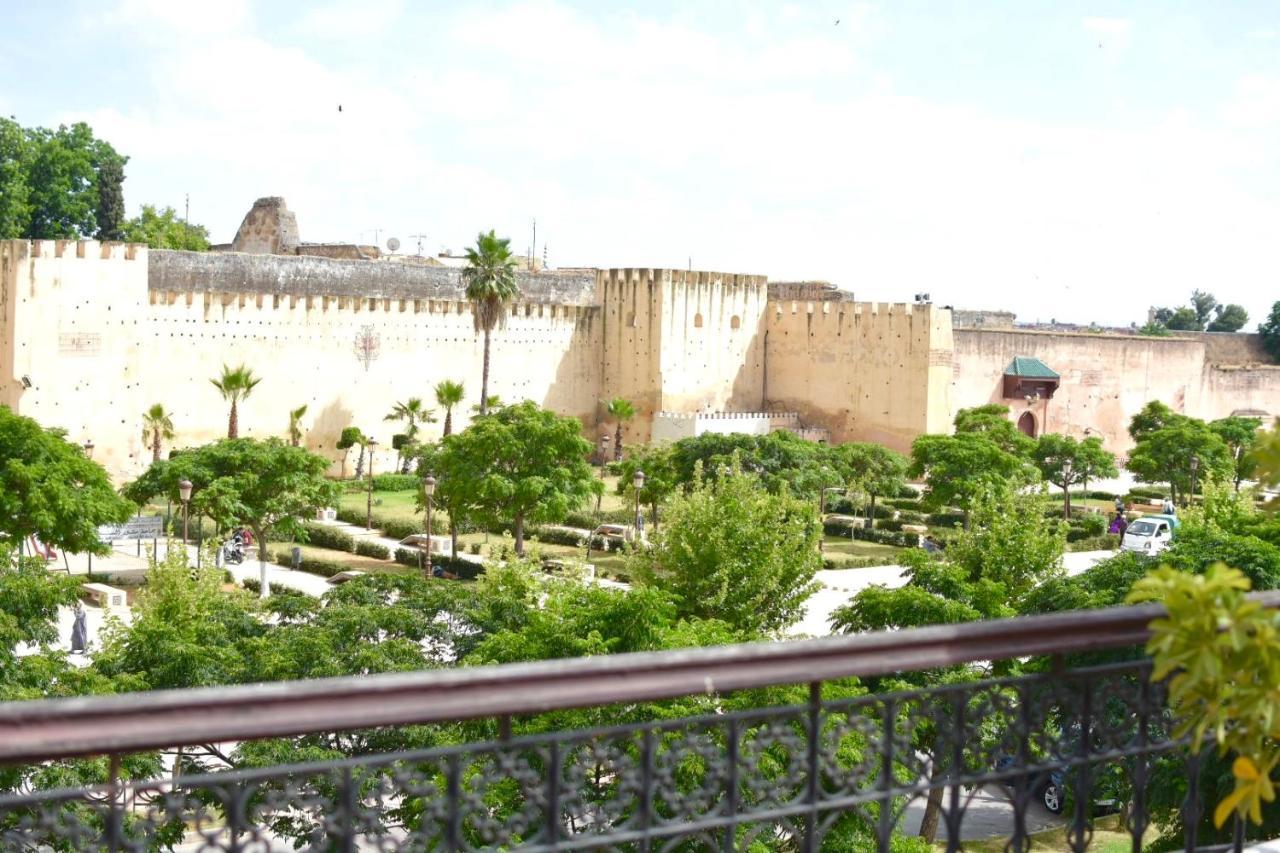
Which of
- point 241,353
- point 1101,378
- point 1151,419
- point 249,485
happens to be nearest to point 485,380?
point 241,353

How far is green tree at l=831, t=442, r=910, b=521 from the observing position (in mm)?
31422

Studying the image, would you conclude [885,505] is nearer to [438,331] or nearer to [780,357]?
[780,357]

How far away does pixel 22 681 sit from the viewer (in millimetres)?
11938

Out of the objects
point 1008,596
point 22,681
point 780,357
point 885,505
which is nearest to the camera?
point 22,681

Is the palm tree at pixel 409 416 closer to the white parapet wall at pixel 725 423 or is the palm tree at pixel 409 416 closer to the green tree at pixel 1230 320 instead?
the white parapet wall at pixel 725 423

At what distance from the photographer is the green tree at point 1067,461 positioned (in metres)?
33.8

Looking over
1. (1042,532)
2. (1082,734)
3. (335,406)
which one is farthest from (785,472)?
(1082,734)

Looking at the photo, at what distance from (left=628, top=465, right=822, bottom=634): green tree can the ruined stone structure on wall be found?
1673 centimetres

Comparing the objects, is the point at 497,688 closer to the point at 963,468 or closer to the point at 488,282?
the point at 963,468

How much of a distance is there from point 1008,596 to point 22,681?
34.4 ft

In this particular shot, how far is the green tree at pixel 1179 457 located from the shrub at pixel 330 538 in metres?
17.4

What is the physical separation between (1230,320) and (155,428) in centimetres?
6899

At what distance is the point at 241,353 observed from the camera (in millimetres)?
34312

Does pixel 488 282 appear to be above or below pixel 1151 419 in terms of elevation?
above
